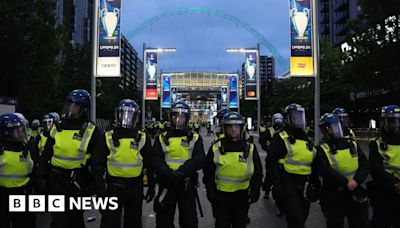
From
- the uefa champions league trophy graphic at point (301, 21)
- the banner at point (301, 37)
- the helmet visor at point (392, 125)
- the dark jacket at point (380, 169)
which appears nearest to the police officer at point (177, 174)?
the dark jacket at point (380, 169)

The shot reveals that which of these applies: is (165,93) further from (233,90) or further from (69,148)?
(69,148)

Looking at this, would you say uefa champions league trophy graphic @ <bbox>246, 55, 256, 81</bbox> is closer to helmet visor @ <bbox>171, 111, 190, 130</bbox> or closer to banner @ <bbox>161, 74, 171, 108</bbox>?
banner @ <bbox>161, 74, 171, 108</bbox>

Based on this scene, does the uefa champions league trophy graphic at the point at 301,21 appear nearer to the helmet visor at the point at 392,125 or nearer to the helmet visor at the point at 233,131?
the helmet visor at the point at 392,125

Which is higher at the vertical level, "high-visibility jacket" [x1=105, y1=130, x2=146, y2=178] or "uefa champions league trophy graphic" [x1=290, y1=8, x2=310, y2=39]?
"uefa champions league trophy graphic" [x1=290, y1=8, x2=310, y2=39]

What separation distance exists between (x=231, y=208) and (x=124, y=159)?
1.56 meters

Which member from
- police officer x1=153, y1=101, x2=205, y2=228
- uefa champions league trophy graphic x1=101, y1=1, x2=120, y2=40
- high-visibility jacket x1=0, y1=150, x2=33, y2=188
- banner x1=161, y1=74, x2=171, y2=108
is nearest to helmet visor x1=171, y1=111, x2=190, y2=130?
police officer x1=153, y1=101, x2=205, y2=228

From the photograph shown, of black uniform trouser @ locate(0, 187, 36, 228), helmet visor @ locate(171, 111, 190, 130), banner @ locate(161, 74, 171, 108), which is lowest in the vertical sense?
black uniform trouser @ locate(0, 187, 36, 228)

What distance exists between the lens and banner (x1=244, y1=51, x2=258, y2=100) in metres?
→ 25.6

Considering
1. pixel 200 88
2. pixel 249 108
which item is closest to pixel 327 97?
pixel 249 108

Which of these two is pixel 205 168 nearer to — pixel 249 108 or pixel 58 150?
pixel 58 150

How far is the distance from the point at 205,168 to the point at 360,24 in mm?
20637

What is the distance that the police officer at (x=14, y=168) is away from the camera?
536cm

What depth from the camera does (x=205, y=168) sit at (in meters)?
5.77

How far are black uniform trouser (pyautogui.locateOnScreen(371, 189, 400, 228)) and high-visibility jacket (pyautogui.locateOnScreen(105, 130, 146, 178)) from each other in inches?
130
